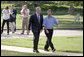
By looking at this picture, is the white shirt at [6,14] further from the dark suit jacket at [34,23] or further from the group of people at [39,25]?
the dark suit jacket at [34,23]

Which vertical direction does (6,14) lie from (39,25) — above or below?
below

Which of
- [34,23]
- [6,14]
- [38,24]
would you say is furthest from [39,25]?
[6,14]

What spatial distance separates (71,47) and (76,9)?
43854 mm

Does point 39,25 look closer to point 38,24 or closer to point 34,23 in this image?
point 38,24

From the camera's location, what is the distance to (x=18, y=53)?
12.1 m

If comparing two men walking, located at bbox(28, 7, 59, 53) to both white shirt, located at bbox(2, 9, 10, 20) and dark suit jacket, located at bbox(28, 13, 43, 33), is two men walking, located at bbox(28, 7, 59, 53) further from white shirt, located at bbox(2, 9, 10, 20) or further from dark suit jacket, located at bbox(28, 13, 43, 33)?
white shirt, located at bbox(2, 9, 10, 20)

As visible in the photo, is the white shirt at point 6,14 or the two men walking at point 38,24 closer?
the two men walking at point 38,24

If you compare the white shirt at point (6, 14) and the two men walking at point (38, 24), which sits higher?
the two men walking at point (38, 24)

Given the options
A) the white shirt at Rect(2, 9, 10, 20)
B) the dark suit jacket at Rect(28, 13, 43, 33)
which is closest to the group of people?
the dark suit jacket at Rect(28, 13, 43, 33)

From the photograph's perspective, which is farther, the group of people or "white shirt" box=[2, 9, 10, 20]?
"white shirt" box=[2, 9, 10, 20]

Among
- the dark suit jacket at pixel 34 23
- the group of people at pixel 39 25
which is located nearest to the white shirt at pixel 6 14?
the group of people at pixel 39 25

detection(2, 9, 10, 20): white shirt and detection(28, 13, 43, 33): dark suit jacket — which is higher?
detection(28, 13, 43, 33): dark suit jacket

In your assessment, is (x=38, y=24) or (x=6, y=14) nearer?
(x=38, y=24)

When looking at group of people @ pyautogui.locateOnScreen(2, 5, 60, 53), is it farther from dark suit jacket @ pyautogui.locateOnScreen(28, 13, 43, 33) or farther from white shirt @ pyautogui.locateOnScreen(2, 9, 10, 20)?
white shirt @ pyautogui.locateOnScreen(2, 9, 10, 20)
